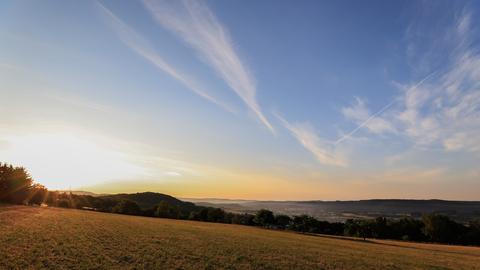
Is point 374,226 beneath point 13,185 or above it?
beneath

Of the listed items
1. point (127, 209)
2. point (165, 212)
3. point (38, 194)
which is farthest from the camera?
point (127, 209)

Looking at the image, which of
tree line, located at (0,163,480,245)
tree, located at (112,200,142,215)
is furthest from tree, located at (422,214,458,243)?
tree, located at (112,200,142,215)

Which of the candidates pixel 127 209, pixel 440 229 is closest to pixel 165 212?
pixel 127 209

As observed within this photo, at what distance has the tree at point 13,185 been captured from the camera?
10582 cm

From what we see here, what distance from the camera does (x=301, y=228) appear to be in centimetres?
12075

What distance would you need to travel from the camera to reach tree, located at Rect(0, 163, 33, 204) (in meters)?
106

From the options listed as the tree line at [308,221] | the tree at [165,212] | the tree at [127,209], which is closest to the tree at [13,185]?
the tree line at [308,221]

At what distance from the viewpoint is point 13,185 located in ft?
358

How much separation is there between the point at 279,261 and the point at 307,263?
2253mm

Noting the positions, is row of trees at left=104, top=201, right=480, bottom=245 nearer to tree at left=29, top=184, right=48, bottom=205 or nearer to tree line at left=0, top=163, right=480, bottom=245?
tree line at left=0, top=163, right=480, bottom=245

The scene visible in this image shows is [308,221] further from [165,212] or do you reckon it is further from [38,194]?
[38,194]

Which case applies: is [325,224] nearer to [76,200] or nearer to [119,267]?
[76,200]

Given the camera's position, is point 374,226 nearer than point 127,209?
Yes

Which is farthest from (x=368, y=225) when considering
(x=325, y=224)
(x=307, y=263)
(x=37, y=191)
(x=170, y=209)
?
(x=37, y=191)
